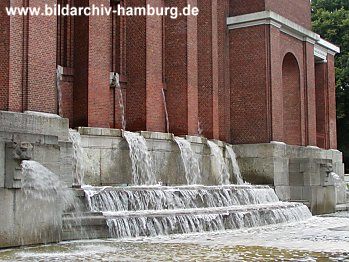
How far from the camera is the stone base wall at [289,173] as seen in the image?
2653cm

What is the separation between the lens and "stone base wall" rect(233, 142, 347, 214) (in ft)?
87.0

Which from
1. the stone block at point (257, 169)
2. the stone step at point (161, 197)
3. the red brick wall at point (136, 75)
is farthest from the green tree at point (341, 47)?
the stone step at point (161, 197)

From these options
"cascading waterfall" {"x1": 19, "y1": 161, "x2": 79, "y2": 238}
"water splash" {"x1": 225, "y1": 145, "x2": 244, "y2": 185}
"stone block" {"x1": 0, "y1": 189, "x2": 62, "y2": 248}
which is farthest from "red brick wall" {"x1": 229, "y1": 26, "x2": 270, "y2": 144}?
"stone block" {"x1": 0, "y1": 189, "x2": 62, "y2": 248}

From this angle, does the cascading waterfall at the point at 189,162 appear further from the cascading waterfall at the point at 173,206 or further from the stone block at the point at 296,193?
the stone block at the point at 296,193

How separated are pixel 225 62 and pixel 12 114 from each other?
15.3m

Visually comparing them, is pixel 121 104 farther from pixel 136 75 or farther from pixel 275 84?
pixel 275 84

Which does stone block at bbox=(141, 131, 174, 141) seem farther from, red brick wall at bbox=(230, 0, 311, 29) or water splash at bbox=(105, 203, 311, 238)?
red brick wall at bbox=(230, 0, 311, 29)

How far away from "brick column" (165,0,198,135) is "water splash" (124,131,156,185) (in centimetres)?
458

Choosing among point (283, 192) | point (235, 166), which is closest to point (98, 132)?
point (235, 166)

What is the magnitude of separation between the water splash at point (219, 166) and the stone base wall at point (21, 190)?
1066 centimetres

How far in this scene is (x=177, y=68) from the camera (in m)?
26.5

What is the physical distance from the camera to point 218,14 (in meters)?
29.7

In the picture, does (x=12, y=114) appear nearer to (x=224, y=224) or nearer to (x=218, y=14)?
(x=224, y=224)

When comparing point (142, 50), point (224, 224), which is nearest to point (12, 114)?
point (224, 224)
